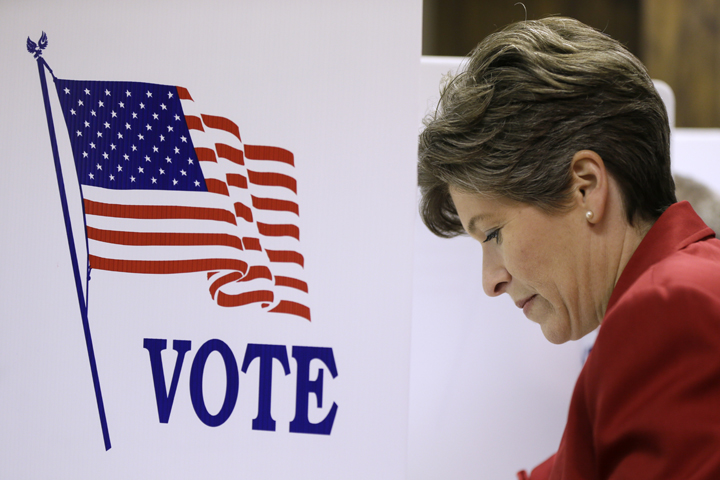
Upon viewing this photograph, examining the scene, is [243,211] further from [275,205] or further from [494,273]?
[494,273]

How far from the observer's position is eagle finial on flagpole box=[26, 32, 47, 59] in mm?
1033

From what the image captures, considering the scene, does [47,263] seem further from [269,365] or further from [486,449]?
[486,449]

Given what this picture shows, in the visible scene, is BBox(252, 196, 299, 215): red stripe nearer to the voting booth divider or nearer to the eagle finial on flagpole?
the voting booth divider

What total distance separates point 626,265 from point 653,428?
32 cm

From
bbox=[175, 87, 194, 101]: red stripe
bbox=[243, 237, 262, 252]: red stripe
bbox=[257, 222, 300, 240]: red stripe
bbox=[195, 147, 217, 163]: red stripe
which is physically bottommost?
bbox=[243, 237, 262, 252]: red stripe

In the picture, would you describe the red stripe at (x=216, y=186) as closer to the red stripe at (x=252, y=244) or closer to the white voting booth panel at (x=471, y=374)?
the red stripe at (x=252, y=244)

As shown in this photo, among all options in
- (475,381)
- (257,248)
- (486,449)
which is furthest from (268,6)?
(486,449)

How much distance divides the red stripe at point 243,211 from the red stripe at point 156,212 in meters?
0.01

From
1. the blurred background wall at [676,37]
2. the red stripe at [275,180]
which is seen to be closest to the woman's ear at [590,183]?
the red stripe at [275,180]

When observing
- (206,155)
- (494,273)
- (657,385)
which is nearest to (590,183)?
(494,273)

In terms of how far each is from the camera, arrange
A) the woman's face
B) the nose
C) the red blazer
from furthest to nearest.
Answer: the nose, the woman's face, the red blazer

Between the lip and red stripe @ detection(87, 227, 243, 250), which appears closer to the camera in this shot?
red stripe @ detection(87, 227, 243, 250)

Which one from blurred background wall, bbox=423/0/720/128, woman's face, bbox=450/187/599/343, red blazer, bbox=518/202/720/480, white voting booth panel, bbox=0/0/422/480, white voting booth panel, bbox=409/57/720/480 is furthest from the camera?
blurred background wall, bbox=423/0/720/128

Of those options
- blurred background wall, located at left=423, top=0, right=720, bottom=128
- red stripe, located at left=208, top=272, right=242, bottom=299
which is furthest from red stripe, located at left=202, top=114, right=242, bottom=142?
blurred background wall, located at left=423, top=0, right=720, bottom=128
